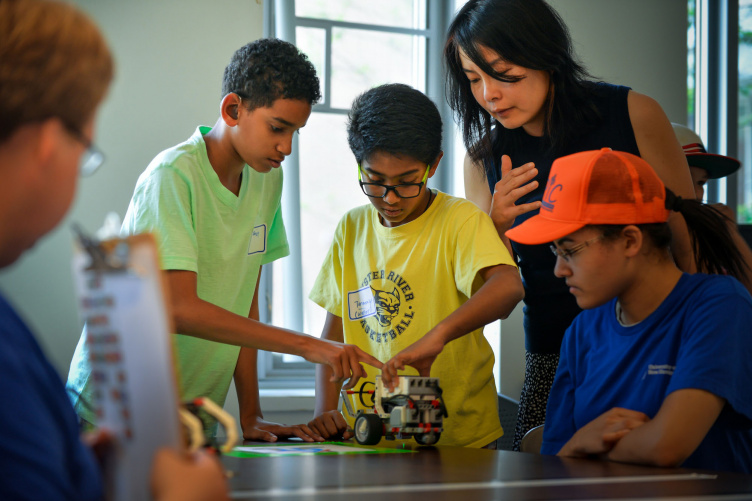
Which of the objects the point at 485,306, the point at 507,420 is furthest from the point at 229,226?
the point at 507,420

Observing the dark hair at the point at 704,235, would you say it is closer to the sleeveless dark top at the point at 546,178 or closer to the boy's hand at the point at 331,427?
the sleeveless dark top at the point at 546,178

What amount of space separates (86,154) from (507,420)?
2706mm

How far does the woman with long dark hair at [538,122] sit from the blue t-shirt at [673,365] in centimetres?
27

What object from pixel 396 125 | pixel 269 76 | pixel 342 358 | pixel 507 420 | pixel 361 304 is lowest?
pixel 507 420

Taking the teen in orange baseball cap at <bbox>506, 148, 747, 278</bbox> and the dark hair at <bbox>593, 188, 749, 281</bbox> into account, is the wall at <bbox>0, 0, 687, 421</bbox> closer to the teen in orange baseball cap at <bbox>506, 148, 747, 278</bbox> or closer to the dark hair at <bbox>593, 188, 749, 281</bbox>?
the teen in orange baseball cap at <bbox>506, 148, 747, 278</bbox>

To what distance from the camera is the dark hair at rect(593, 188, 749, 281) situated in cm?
156

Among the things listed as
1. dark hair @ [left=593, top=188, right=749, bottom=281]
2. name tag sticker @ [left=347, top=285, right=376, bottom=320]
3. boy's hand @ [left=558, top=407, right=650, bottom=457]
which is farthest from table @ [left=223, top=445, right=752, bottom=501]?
name tag sticker @ [left=347, top=285, right=376, bottom=320]

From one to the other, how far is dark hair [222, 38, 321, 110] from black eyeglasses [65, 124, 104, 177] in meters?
1.26

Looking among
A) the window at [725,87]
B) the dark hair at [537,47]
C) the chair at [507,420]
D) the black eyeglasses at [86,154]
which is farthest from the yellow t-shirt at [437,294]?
the window at [725,87]

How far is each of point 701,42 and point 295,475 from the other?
402 centimetres

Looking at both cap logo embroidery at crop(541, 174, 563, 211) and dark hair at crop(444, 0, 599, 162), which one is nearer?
cap logo embroidery at crop(541, 174, 563, 211)

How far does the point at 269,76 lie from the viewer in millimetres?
1923

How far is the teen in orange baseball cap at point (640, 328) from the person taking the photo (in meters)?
1.33

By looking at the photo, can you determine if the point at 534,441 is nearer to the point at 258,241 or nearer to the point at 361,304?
the point at 361,304
